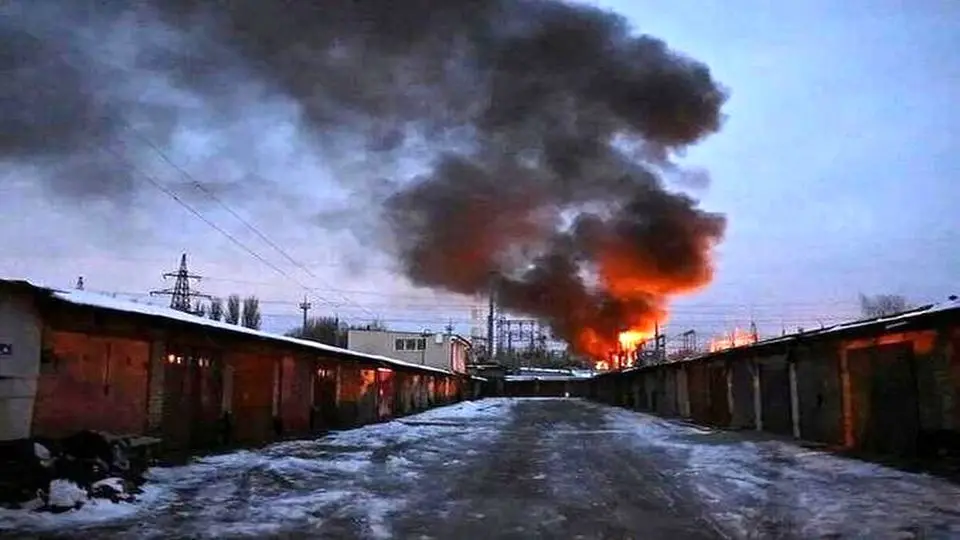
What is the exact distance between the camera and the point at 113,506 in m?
10.6

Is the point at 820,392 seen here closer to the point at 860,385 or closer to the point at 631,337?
the point at 860,385

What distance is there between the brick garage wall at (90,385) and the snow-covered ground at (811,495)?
10.1m

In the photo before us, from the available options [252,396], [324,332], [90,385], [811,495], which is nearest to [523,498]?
[811,495]

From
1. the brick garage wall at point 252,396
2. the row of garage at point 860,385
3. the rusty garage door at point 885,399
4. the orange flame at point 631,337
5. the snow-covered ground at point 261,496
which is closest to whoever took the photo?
the snow-covered ground at point 261,496

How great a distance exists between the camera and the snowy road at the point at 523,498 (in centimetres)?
929

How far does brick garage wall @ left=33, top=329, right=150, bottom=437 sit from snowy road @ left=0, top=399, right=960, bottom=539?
1.77m

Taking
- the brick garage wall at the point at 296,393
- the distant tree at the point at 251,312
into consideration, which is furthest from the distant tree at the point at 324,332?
the brick garage wall at the point at 296,393

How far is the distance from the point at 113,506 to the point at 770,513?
26.1 ft

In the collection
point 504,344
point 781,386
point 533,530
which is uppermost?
point 504,344

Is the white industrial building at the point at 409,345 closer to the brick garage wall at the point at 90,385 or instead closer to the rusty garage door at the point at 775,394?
the rusty garage door at the point at 775,394

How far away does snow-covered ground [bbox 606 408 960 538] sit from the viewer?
9.34m

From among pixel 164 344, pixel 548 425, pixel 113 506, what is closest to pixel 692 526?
pixel 113 506

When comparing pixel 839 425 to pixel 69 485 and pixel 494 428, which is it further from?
pixel 69 485

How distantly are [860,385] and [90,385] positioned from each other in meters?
16.8
